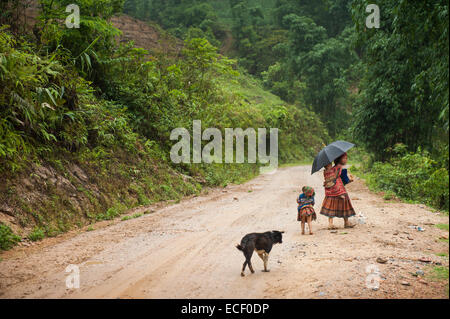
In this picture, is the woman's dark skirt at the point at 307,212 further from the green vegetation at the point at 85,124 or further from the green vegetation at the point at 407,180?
the green vegetation at the point at 85,124

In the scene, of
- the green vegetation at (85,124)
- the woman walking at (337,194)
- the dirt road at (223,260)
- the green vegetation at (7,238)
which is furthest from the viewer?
the green vegetation at (85,124)

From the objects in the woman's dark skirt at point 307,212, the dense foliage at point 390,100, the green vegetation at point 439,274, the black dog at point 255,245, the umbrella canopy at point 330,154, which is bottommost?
the green vegetation at point 439,274

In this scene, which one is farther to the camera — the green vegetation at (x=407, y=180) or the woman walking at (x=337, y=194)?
the green vegetation at (x=407, y=180)

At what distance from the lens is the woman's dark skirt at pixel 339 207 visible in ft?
23.8

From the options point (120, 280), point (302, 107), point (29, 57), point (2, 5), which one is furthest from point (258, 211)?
point (302, 107)

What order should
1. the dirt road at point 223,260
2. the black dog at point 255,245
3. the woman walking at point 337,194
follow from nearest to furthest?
the dirt road at point 223,260 < the black dog at point 255,245 < the woman walking at point 337,194

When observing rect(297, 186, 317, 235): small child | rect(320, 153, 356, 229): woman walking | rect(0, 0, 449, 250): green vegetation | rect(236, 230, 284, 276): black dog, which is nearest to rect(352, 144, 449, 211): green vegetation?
rect(0, 0, 449, 250): green vegetation

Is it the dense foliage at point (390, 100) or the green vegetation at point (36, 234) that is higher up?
the dense foliage at point (390, 100)

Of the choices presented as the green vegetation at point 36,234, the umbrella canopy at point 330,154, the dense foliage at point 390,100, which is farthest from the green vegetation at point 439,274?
the green vegetation at point 36,234

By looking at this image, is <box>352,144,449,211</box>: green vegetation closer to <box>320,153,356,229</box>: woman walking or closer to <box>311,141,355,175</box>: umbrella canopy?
<box>320,153,356,229</box>: woman walking

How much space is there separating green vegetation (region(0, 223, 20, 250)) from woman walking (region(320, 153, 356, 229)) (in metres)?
6.09

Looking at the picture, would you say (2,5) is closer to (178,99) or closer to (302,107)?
(178,99)

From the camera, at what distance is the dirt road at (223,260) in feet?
13.9

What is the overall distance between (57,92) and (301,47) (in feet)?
114
